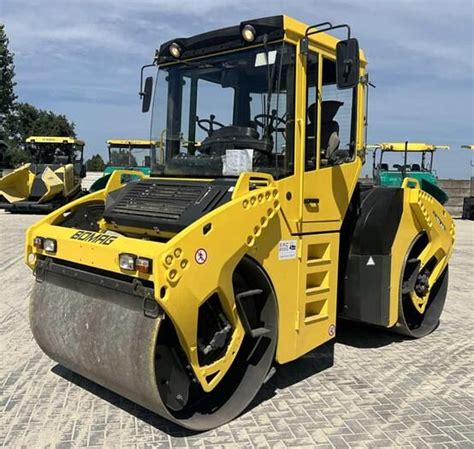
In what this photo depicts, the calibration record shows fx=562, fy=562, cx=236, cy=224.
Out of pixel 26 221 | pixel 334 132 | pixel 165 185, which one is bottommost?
pixel 26 221

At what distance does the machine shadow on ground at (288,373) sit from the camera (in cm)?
367

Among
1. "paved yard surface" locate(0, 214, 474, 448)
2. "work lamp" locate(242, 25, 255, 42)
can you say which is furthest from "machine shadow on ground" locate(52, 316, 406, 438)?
"work lamp" locate(242, 25, 255, 42)

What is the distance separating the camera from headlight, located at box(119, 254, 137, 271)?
315 cm

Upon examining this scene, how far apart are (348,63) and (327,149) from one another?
0.74 meters

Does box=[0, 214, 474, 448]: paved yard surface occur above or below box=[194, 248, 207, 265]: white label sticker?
below

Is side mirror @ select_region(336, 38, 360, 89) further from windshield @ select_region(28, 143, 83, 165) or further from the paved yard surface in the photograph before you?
windshield @ select_region(28, 143, 83, 165)

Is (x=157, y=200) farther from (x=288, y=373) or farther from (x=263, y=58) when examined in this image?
(x=288, y=373)

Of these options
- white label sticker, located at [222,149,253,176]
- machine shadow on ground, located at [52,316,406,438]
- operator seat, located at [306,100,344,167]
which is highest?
operator seat, located at [306,100,344,167]

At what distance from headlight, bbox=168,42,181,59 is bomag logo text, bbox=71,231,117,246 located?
Answer: 163 cm

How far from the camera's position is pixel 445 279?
600 centimetres

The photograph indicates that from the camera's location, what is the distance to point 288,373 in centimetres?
451

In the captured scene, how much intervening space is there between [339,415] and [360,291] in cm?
127

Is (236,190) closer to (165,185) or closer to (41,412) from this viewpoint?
(165,185)

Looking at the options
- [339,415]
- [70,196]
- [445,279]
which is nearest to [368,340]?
[445,279]
